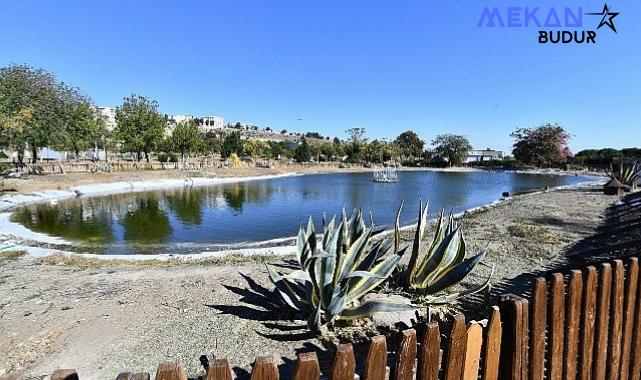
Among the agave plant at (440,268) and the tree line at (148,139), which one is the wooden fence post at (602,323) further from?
the tree line at (148,139)

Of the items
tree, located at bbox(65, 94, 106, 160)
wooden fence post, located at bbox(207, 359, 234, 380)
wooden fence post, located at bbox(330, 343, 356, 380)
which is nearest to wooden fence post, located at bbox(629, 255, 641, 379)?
wooden fence post, located at bbox(330, 343, 356, 380)

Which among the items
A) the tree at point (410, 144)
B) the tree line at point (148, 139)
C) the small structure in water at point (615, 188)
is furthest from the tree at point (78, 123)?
the tree at point (410, 144)

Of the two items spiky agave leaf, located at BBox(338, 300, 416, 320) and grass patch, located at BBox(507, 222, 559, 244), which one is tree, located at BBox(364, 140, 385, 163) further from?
spiky agave leaf, located at BBox(338, 300, 416, 320)

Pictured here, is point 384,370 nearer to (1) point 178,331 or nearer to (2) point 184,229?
(1) point 178,331

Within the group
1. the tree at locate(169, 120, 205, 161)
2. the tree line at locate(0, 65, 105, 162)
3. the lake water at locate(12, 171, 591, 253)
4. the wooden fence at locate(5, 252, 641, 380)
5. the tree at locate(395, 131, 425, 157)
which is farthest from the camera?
the tree at locate(395, 131, 425, 157)

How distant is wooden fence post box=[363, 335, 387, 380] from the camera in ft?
4.35

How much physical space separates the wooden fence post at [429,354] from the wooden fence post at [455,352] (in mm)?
81

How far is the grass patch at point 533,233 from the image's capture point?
8.56 metres

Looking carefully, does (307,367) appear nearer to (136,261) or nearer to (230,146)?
(136,261)

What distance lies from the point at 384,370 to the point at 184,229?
553 inches

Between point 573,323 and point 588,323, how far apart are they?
5.8 inches

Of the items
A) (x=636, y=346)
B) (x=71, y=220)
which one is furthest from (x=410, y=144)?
(x=636, y=346)

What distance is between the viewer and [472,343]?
1.59 metres

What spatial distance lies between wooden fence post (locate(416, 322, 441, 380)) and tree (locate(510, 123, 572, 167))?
247ft
